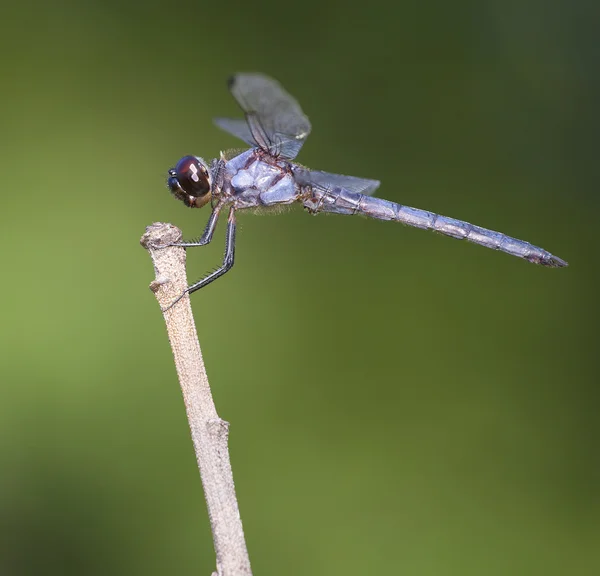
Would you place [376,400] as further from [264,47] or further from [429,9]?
[429,9]

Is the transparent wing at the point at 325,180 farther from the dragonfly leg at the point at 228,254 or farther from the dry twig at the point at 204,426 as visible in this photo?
the dry twig at the point at 204,426

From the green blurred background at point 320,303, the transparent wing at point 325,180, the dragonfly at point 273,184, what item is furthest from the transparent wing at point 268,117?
the green blurred background at point 320,303

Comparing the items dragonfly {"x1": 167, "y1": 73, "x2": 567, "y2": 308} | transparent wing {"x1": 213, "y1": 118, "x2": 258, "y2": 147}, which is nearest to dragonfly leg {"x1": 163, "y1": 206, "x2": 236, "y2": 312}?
dragonfly {"x1": 167, "y1": 73, "x2": 567, "y2": 308}

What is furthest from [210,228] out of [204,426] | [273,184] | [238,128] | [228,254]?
[204,426]

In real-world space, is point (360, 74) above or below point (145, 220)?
above

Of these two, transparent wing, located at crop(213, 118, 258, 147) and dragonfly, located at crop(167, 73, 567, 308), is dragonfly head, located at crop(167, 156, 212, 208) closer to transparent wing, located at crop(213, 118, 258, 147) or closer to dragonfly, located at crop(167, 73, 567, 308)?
dragonfly, located at crop(167, 73, 567, 308)

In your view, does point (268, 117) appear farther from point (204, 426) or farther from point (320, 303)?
point (204, 426)

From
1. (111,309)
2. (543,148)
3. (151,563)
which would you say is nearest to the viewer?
(151,563)

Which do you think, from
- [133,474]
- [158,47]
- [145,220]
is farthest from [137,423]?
[158,47]
